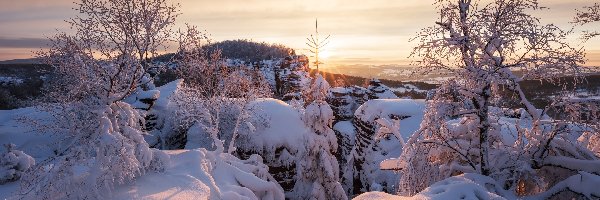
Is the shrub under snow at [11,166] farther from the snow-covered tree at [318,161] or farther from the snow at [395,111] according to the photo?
the snow at [395,111]

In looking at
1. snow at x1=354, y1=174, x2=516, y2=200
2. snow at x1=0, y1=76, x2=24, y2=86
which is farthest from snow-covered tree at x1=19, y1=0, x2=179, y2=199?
snow at x1=0, y1=76, x2=24, y2=86

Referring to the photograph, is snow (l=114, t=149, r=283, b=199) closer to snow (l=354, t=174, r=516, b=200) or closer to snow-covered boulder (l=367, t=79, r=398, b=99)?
snow (l=354, t=174, r=516, b=200)

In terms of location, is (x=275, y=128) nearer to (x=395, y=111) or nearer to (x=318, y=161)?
(x=318, y=161)

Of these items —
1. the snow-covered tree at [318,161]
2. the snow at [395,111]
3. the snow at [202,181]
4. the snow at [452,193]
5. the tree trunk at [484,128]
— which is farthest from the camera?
the snow at [395,111]

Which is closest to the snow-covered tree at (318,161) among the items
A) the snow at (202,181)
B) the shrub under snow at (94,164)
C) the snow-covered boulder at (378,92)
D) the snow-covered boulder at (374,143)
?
the snow at (202,181)

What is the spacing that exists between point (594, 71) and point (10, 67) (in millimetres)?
87527

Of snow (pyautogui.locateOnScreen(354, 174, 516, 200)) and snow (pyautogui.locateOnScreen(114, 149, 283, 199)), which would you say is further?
snow (pyautogui.locateOnScreen(114, 149, 283, 199))

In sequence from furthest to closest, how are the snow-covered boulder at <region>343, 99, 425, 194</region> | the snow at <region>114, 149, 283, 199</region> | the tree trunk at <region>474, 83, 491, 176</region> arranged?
the snow-covered boulder at <region>343, 99, 425, 194</region>
the tree trunk at <region>474, 83, 491, 176</region>
the snow at <region>114, 149, 283, 199</region>

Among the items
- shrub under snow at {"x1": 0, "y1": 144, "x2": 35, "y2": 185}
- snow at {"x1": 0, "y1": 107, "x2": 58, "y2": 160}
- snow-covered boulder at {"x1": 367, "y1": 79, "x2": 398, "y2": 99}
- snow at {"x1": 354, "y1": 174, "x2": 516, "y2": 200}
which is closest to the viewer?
snow at {"x1": 354, "y1": 174, "x2": 516, "y2": 200}

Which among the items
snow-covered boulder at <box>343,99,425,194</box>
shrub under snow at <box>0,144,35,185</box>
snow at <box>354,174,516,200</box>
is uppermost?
snow at <box>354,174,516,200</box>

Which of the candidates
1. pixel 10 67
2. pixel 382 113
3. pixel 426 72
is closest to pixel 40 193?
pixel 426 72

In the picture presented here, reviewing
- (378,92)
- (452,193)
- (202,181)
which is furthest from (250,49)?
(452,193)

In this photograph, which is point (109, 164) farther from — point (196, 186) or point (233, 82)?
Result: point (233, 82)

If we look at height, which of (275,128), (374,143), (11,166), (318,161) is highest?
(11,166)
